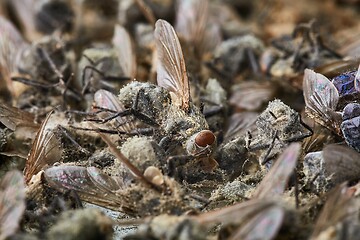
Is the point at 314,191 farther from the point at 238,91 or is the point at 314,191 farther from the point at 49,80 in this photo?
the point at 49,80

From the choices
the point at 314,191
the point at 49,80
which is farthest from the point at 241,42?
the point at 314,191

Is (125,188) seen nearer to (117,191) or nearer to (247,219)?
(117,191)

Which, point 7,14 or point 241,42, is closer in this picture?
point 241,42

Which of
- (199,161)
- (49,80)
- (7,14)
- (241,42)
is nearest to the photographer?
(199,161)

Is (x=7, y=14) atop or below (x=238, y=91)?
atop

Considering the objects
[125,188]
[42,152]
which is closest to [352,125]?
[125,188]

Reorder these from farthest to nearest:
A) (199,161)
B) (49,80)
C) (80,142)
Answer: (49,80) < (80,142) < (199,161)
